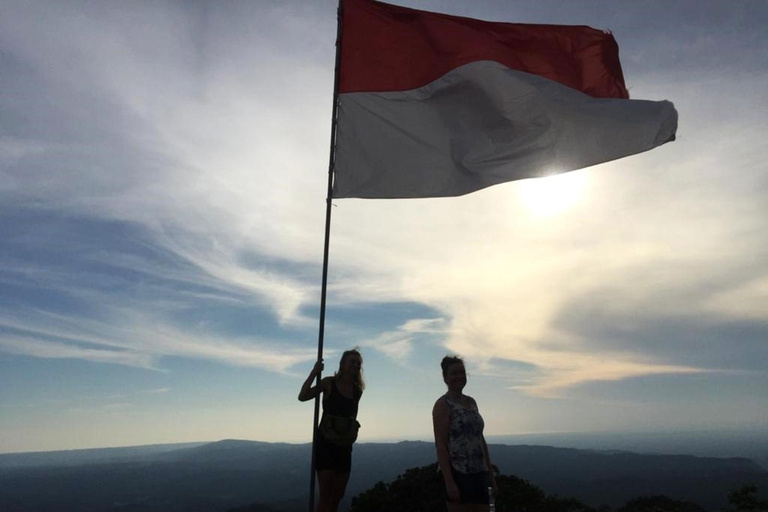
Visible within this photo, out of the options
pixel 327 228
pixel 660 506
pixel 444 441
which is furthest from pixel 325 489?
pixel 660 506

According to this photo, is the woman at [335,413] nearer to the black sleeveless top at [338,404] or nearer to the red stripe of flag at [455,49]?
the black sleeveless top at [338,404]

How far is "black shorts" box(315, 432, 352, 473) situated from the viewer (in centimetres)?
650

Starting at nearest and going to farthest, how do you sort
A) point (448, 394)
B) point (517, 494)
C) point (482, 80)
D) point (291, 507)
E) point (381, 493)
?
point (448, 394), point (482, 80), point (517, 494), point (381, 493), point (291, 507)

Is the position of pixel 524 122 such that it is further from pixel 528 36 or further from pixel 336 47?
pixel 336 47

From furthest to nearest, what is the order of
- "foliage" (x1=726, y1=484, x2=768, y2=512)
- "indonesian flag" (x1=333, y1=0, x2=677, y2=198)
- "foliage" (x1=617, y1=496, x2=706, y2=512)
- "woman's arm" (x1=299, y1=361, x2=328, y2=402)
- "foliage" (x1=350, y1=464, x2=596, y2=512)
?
"foliage" (x1=617, y1=496, x2=706, y2=512)
"foliage" (x1=350, y1=464, x2=596, y2=512)
"foliage" (x1=726, y1=484, x2=768, y2=512)
"indonesian flag" (x1=333, y1=0, x2=677, y2=198)
"woman's arm" (x1=299, y1=361, x2=328, y2=402)

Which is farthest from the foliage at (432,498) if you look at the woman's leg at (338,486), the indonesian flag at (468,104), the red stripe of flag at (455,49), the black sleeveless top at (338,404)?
the red stripe of flag at (455,49)

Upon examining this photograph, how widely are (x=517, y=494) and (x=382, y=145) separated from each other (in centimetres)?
1408

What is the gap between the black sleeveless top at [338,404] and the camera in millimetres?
6750

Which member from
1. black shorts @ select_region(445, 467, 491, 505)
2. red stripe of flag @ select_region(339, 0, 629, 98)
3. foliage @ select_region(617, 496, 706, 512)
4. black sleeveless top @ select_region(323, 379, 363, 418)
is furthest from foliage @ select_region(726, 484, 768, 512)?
black sleeveless top @ select_region(323, 379, 363, 418)

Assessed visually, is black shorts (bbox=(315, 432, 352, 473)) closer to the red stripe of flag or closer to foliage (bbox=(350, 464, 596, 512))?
the red stripe of flag

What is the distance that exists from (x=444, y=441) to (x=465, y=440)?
0.25m

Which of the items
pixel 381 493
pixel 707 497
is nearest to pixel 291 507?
pixel 707 497

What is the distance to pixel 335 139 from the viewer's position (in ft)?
24.7

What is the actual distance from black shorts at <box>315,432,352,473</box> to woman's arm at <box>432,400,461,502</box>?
1294 mm
